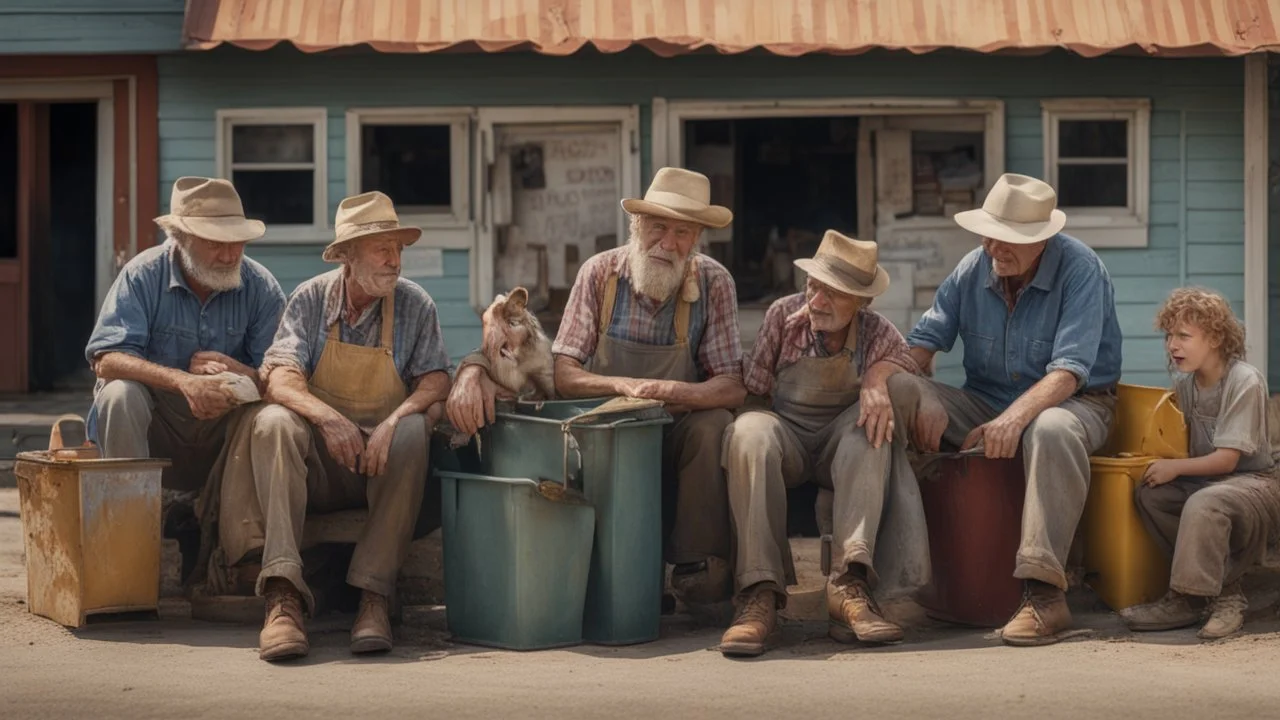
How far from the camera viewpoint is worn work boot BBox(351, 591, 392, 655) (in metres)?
6.63

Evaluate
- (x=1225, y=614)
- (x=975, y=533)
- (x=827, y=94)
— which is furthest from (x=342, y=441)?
(x=827, y=94)

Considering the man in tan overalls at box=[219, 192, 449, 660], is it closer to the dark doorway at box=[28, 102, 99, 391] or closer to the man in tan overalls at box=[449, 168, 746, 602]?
the man in tan overalls at box=[449, 168, 746, 602]

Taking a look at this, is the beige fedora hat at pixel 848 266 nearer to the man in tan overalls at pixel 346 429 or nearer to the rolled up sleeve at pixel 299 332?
the man in tan overalls at pixel 346 429

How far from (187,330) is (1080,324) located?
11.4ft

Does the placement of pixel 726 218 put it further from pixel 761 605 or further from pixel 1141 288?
pixel 1141 288

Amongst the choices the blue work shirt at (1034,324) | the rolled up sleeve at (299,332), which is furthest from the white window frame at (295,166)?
the blue work shirt at (1034,324)

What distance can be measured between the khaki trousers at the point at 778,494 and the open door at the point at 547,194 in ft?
20.8

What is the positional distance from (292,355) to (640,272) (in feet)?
4.51

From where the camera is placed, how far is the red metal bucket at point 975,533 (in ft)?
23.2

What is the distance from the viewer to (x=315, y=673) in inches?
248

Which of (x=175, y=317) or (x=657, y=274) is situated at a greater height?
→ (x=657, y=274)

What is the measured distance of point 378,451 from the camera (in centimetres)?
696

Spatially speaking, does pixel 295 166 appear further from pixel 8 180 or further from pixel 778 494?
pixel 778 494

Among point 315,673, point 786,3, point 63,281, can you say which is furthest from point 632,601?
point 63,281
